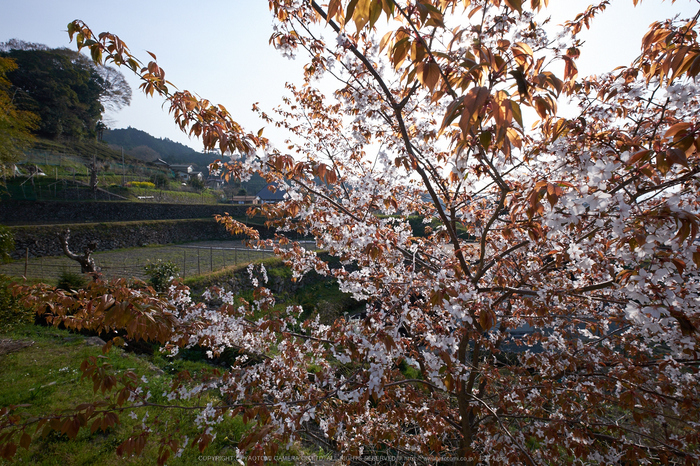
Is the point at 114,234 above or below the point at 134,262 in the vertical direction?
above

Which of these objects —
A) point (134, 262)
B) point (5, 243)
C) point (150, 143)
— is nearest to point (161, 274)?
point (5, 243)

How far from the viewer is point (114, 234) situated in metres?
16.4

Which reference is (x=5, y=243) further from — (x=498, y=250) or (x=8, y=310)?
(x=498, y=250)

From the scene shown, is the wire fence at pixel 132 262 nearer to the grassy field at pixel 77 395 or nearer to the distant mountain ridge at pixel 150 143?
the grassy field at pixel 77 395

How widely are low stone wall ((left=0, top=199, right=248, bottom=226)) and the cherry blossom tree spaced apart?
21.3 meters

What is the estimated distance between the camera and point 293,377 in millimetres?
2953

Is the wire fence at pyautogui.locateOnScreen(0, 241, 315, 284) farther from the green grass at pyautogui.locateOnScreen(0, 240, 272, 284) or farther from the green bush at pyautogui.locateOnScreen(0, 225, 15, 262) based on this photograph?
the green bush at pyautogui.locateOnScreen(0, 225, 15, 262)

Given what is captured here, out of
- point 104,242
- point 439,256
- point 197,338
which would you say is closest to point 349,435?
point 197,338

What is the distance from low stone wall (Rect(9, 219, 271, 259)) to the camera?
1395 cm

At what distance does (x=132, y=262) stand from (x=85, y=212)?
33.6 feet

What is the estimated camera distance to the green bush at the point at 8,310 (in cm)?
644

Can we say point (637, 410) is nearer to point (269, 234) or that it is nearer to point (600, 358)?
point (600, 358)

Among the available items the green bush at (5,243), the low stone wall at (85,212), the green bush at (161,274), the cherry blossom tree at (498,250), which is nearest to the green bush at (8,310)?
the green bush at (161,274)

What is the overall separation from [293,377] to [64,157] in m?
35.7
